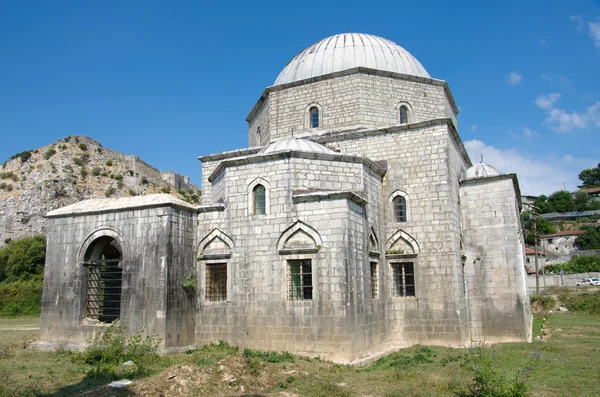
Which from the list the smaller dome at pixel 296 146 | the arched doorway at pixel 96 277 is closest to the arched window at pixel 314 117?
the smaller dome at pixel 296 146

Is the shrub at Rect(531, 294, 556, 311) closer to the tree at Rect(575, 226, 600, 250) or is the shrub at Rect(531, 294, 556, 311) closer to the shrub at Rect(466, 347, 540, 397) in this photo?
the shrub at Rect(466, 347, 540, 397)

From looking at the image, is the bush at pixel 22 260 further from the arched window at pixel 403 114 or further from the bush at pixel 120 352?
the arched window at pixel 403 114

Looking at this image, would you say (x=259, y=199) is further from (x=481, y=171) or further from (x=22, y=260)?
(x=22, y=260)

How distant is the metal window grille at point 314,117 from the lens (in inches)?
693

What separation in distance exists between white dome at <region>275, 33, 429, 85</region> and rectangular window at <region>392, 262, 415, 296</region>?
25.2ft

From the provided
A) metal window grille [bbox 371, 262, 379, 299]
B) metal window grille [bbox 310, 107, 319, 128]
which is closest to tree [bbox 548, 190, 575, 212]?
metal window grille [bbox 310, 107, 319, 128]

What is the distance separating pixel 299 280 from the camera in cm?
1222

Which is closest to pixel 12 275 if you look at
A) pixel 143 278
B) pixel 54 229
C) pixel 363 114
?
pixel 54 229

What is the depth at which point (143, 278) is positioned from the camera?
1257 cm

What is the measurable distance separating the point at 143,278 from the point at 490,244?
10.9 m

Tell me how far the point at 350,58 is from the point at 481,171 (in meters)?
6.49

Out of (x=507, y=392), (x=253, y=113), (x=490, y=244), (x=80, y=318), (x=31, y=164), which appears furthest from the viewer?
(x=31, y=164)

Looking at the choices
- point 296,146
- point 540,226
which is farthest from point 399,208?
point 540,226

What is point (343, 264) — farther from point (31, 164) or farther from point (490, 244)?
point (31, 164)
